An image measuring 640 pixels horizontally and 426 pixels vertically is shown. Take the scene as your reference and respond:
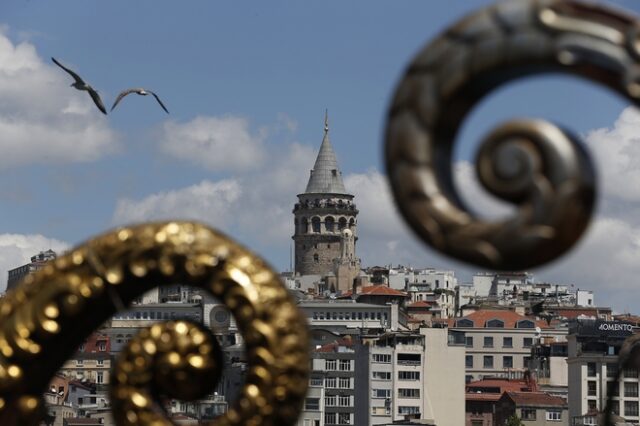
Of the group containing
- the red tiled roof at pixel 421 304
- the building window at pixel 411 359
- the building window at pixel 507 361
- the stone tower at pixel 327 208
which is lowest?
the building window at pixel 411 359

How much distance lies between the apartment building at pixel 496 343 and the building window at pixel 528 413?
2454 centimetres

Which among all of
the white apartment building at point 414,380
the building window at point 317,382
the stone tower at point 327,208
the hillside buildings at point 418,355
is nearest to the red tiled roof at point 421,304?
the hillside buildings at point 418,355

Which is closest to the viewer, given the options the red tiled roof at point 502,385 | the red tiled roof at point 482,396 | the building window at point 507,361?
the red tiled roof at point 482,396

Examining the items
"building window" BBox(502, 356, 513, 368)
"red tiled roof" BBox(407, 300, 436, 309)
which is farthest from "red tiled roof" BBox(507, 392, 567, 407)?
"red tiled roof" BBox(407, 300, 436, 309)

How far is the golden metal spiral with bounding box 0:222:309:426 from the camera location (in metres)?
3.14

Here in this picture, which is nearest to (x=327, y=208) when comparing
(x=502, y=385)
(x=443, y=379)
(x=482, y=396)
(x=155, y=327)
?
(x=502, y=385)

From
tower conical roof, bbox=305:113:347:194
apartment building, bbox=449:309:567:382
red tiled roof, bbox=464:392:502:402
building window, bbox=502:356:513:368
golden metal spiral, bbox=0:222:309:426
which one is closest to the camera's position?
golden metal spiral, bbox=0:222:309:426

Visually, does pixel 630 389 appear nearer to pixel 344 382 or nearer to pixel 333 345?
pixel 344 382

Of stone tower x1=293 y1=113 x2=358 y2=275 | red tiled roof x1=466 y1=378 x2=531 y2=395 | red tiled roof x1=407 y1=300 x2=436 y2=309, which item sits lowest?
red tiled roof x1=466 y1=378 x2=531 y2=395

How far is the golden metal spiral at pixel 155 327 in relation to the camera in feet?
10.3

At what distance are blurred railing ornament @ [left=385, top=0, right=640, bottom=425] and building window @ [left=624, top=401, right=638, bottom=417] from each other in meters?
114

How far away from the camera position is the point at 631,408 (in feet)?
383

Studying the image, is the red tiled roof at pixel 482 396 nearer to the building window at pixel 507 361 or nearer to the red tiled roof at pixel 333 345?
the red tiled roof at pixel 333 345

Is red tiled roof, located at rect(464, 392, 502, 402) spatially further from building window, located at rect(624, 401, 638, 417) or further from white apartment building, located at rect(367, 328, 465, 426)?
building window, located at rect(624, 401, 638, 417)
